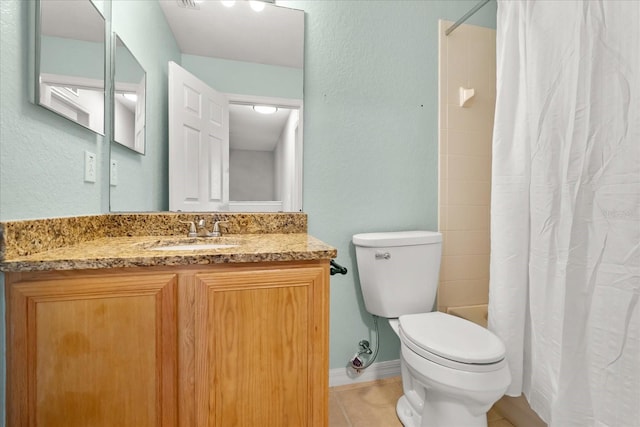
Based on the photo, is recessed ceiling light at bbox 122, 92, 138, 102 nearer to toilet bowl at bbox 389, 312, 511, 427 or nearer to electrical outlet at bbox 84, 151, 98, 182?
electrical outlet at bbox 84, 151, 98, 182

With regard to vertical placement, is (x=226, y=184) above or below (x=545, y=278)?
above

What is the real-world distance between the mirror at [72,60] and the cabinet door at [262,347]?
0.74 meters

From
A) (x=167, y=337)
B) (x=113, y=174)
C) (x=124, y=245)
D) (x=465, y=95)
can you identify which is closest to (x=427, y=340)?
(x=167, y=337)

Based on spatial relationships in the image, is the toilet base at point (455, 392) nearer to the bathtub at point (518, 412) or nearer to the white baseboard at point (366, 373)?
the bathtub at point (518, 412)

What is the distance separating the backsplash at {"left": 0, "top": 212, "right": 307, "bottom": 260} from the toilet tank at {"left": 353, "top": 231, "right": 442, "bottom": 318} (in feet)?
1.14

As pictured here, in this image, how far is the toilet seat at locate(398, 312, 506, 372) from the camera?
968mm

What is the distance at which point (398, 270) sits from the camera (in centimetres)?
139

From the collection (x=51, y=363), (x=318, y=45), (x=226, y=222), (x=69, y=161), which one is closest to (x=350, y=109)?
(x=318, y=45)

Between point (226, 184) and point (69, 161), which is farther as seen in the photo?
point (226, 184)

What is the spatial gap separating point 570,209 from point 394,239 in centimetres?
65

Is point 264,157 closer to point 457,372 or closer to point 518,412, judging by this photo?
point 457,372

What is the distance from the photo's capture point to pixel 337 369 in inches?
61.0

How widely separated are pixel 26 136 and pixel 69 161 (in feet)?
0.59

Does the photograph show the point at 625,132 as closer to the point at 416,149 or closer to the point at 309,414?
the point at 416,149
